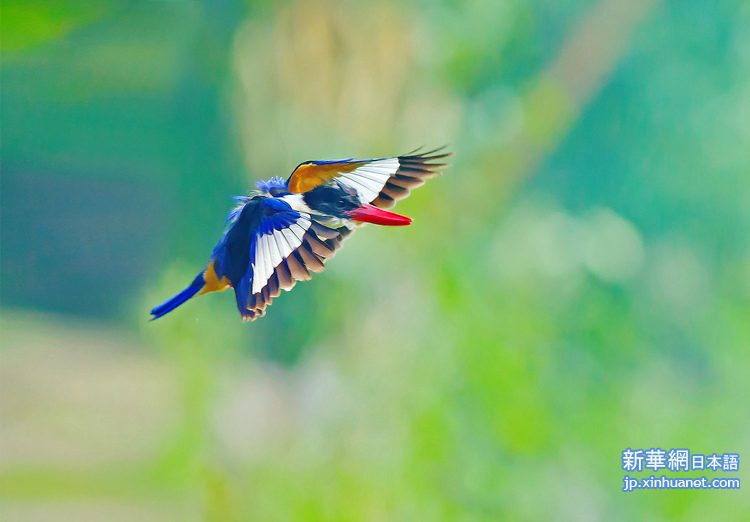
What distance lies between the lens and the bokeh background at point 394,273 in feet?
4.48

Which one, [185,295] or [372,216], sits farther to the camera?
[185,295]

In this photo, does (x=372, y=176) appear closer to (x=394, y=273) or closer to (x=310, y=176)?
(x=310, y=176)

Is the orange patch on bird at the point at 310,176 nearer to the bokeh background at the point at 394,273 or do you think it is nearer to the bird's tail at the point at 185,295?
the bird's tail at the point at 185,295

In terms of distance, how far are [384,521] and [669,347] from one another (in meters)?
0.66

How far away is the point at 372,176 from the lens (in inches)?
38.3

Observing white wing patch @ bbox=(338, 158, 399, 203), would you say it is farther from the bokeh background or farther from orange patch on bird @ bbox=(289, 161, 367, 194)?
the bokeh background

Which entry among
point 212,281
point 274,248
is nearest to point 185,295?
point 212,281

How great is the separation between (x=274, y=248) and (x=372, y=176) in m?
0.21

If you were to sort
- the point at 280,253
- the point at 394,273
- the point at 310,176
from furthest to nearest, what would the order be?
the point at 394,273 < the point at 310,176 < the point at 280,253

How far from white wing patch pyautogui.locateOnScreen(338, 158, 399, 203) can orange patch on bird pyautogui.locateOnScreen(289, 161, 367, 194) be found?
0.02 m

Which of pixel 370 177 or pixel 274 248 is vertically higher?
pixel 370 177

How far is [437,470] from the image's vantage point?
137cm

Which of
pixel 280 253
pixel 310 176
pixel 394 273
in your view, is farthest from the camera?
pixel 394 273

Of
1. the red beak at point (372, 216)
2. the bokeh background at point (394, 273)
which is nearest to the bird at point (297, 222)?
the red beak at point (372, 216)
